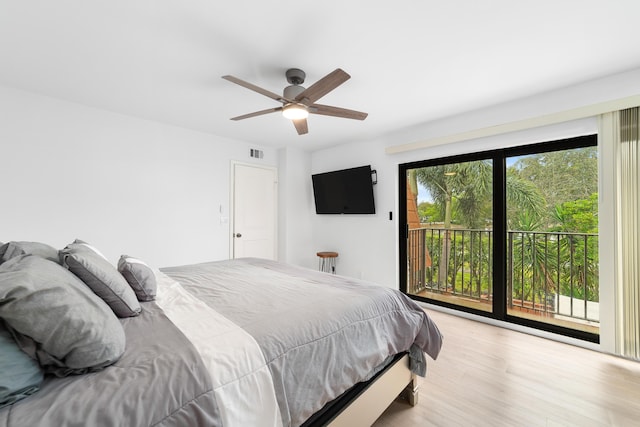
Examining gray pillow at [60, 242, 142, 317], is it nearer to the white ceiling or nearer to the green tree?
the white ceiling

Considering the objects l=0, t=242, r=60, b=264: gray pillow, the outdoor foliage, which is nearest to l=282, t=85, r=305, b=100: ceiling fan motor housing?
l=0, t=242, r=60, b=264: gray pillow

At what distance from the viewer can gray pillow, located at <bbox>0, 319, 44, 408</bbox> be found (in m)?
0.68

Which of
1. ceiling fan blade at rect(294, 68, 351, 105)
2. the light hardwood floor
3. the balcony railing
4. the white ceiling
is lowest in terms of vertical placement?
the light hardwood floor

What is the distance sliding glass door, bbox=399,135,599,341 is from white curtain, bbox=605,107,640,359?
0.83 feet

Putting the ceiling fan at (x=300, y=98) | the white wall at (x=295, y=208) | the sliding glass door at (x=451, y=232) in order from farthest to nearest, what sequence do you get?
the white wall at (x=295, y=208)
the sliding glass door at (x=451, y=232)
the ceiling fan at (x=300, y=98)

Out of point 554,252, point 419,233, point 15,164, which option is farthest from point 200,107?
point 554,252

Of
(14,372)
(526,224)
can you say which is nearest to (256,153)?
(526,224)

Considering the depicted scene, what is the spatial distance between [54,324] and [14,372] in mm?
125

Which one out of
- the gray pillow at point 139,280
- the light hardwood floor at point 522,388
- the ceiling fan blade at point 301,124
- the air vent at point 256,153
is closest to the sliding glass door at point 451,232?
the light hardwood floor at point 522,388

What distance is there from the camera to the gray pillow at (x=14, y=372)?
677 millimetres

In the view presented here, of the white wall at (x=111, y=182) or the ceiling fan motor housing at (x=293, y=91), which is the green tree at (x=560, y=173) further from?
the white wall at (x=111, y=182)

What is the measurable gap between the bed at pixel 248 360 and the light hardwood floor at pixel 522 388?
233 millimetres

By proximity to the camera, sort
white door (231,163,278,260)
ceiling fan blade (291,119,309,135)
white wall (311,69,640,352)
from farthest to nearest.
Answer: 1. white door (231,163,278,260)
2. ceiling fan blade (291,119,309,135)
3. white wall (311,69,640,352)

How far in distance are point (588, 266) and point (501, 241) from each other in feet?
2.49
